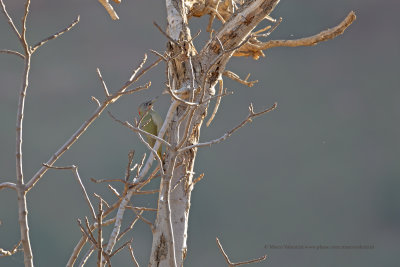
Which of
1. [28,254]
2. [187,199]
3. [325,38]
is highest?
[325,38]

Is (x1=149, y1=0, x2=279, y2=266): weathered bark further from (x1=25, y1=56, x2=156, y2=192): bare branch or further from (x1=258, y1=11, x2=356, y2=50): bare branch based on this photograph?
(x1=25, y1=56, x2=156, y2=192): bare branch

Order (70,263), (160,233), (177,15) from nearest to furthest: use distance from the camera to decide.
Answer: (70,263)
(160,233)
(177,15)

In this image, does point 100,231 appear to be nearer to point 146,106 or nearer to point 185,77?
point 185,77

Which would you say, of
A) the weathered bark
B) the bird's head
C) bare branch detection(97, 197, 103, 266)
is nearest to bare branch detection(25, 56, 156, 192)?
bare branch detection(97, 197, 103, 266)

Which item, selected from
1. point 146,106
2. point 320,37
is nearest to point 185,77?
point 146,106

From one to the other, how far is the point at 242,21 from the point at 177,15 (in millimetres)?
322

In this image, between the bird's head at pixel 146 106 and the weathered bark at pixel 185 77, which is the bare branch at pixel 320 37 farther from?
the bird's head at pixel 146 106

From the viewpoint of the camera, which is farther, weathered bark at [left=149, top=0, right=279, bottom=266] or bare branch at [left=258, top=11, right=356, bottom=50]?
bare branch at [left=258, top=11, right=356, bottom=50]

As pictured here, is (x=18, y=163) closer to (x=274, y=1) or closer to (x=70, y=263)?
(x=70, y=263)

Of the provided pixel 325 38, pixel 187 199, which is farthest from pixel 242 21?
pixel 187 199

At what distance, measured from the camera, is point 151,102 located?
9.92ft

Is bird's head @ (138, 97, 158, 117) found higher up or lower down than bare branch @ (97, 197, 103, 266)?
higher up

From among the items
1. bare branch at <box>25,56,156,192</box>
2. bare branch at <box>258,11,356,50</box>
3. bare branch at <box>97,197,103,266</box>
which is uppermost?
bare branch at <box>258,11,356,50</box>

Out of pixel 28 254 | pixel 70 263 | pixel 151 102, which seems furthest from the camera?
pixel 151 102
